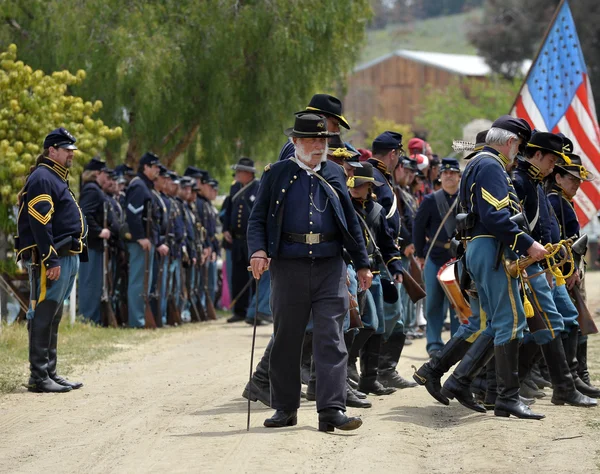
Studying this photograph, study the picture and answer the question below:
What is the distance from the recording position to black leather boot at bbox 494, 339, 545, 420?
31.0 ft

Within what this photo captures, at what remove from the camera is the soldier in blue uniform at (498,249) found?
9.27m

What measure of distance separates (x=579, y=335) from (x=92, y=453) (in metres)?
5.10

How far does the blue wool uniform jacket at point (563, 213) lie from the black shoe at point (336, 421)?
10.8ft

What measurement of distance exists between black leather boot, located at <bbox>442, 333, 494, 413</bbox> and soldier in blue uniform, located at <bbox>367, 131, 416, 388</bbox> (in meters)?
1.62

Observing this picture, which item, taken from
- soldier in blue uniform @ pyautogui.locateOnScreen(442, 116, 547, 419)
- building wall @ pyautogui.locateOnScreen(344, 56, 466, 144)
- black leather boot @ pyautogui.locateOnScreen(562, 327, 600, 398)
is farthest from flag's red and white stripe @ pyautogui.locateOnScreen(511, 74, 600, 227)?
building wall @ pyautogui.locateOnScreen(344, 56, 466, 144)

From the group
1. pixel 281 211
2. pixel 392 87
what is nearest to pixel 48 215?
pixel 281 211

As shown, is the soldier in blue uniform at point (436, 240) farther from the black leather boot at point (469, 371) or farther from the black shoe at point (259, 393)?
the black shoe at point (259, 393)

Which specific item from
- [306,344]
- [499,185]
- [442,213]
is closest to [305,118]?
[499,185]

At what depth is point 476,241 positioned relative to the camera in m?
9.48

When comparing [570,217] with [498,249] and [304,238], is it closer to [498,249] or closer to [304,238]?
[498,249]

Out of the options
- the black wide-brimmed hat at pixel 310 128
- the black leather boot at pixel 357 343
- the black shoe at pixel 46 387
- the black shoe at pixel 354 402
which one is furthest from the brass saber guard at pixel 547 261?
the black shoe at pixel 46 387

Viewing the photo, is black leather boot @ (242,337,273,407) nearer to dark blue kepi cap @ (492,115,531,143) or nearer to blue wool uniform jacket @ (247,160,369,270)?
blue wool uniform jacket @ (247,160,369,270)

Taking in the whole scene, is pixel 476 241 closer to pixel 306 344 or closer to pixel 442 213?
pixel 306 344

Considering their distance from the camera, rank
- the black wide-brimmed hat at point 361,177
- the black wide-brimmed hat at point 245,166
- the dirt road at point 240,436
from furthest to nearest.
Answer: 1. the black wide-brimmed hat at point 245,166
2. the black wide-brimmed hat at point 361,177
3. the dirt road at point 240,436
